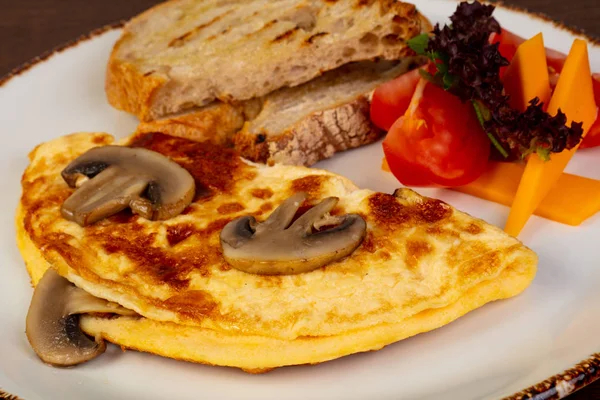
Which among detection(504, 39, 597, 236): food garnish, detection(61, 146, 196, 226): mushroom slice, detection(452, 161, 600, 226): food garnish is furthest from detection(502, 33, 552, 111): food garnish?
detection(61, 146, 196, 226): mushroom slice

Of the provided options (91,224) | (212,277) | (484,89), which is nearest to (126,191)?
(91,224)

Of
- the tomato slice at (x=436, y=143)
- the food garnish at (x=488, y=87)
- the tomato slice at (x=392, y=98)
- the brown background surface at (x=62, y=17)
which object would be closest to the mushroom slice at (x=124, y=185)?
the tomato slice at (x=436, y=143)

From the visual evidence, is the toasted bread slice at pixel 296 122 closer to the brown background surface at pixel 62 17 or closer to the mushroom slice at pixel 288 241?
the mushroom slice at pixel 288 241

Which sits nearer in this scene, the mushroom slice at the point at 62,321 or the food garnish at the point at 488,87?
the mushroom slice at the point at 62,321

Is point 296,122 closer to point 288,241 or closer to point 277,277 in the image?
point 288,241

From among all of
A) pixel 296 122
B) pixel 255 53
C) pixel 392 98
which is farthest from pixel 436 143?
pixel 255 53
